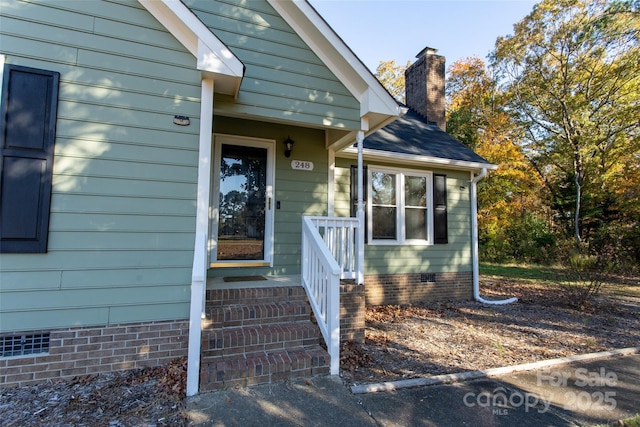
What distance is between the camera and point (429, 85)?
27.8 ft

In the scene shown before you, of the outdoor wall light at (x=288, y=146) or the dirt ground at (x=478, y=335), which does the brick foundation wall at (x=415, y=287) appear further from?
the outdoor wall light at (x=288, y=146)

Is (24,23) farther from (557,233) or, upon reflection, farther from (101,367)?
(557,233)

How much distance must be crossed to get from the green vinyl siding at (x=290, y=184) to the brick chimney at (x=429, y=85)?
4817 mm

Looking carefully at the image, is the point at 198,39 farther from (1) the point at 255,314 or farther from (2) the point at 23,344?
(2) the point at 23,344

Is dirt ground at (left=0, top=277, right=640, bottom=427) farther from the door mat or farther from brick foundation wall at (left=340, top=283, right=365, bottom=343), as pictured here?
the door mat

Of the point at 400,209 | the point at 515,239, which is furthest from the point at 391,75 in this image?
the point at 400,209

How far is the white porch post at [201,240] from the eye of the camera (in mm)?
2674

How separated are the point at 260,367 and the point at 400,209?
4.41 meters

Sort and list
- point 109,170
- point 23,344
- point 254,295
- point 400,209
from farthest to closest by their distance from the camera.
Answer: point 400,209, point 254,295, point 109,170, point 23,344

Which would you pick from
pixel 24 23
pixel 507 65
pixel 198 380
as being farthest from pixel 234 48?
pixel 507 65

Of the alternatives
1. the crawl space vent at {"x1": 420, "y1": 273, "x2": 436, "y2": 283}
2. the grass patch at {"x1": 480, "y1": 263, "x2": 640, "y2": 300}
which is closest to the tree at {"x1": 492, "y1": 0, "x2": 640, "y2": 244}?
the grass patch at {"x1": 480, "y1": 263, "x2": 640, "y2": 300}

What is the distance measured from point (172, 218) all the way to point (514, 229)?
1690 centimetres

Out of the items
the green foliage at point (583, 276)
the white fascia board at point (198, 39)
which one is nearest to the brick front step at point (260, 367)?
the white fascia board at point (198, 39)

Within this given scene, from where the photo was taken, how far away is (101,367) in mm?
2918
